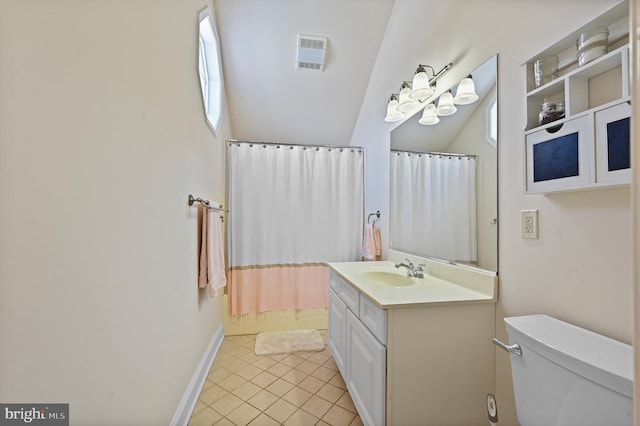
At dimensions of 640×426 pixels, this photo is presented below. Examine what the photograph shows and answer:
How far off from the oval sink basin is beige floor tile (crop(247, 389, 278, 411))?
3.23 ft

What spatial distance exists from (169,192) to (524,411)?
1.65m

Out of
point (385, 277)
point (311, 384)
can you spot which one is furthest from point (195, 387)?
point (385, 277)

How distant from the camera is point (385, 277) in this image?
192cm

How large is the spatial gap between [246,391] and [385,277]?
123cm

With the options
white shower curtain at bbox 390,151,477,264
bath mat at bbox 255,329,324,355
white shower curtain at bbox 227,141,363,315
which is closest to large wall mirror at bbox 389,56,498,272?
white shower curtain at bbox 390,151,477,264

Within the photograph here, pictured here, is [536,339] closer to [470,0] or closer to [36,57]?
[36,57]

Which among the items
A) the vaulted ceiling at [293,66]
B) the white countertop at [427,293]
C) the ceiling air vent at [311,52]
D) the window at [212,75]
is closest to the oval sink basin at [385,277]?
the white countertop at [427,293]

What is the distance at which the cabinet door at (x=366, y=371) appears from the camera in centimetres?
122

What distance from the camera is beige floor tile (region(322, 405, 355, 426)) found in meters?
1.57

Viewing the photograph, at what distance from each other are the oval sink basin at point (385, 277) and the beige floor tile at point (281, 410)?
916 millimetres

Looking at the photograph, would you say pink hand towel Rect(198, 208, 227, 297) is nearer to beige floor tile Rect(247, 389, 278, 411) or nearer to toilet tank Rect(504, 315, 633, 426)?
beige floor tile Rect(247, 389, 278, 411)

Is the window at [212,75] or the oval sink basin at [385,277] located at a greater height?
the window at [212,75]

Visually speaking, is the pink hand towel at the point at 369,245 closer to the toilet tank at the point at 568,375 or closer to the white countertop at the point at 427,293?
the white countertop at the point at 427,293

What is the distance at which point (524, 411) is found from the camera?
2.95ft
